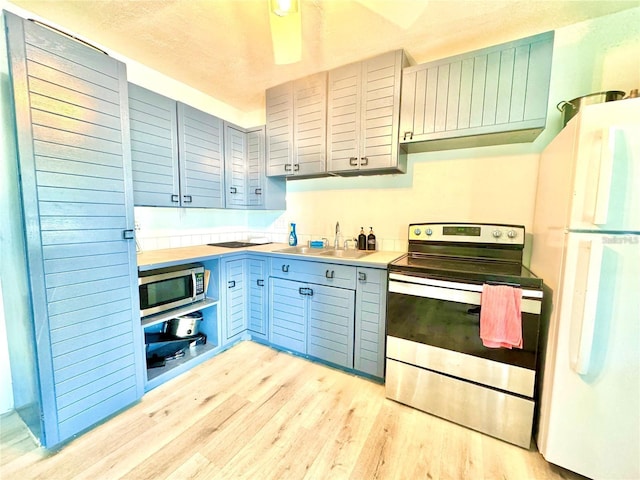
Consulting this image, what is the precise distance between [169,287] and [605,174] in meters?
2.53

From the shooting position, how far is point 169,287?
1902mm

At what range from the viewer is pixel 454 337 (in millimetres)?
1478

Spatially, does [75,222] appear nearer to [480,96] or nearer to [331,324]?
[331,324]

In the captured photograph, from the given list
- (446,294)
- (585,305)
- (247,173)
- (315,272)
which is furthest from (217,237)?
(585,305)

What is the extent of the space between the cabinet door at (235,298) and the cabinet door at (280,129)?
984mm

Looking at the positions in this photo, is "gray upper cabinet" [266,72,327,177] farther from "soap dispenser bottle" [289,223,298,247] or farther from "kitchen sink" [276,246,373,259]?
"kitchen sink" [276,246,373,259]

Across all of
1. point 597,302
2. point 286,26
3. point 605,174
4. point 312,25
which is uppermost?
point 312,25

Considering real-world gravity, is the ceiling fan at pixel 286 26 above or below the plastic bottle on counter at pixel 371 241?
above

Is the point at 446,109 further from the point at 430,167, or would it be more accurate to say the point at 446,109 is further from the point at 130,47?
the point at 130,47

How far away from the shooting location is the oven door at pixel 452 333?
132 centimetres

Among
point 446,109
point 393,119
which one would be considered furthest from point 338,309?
point 446,109

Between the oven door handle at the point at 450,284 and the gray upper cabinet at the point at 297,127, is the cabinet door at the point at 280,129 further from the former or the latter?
the oven door handle at the point at 450,284

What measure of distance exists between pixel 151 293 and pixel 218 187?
1122mm

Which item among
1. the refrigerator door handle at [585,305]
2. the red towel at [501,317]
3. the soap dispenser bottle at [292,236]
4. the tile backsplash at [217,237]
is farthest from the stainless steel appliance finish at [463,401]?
Result: the soap dispenser bottle at [292,236]
